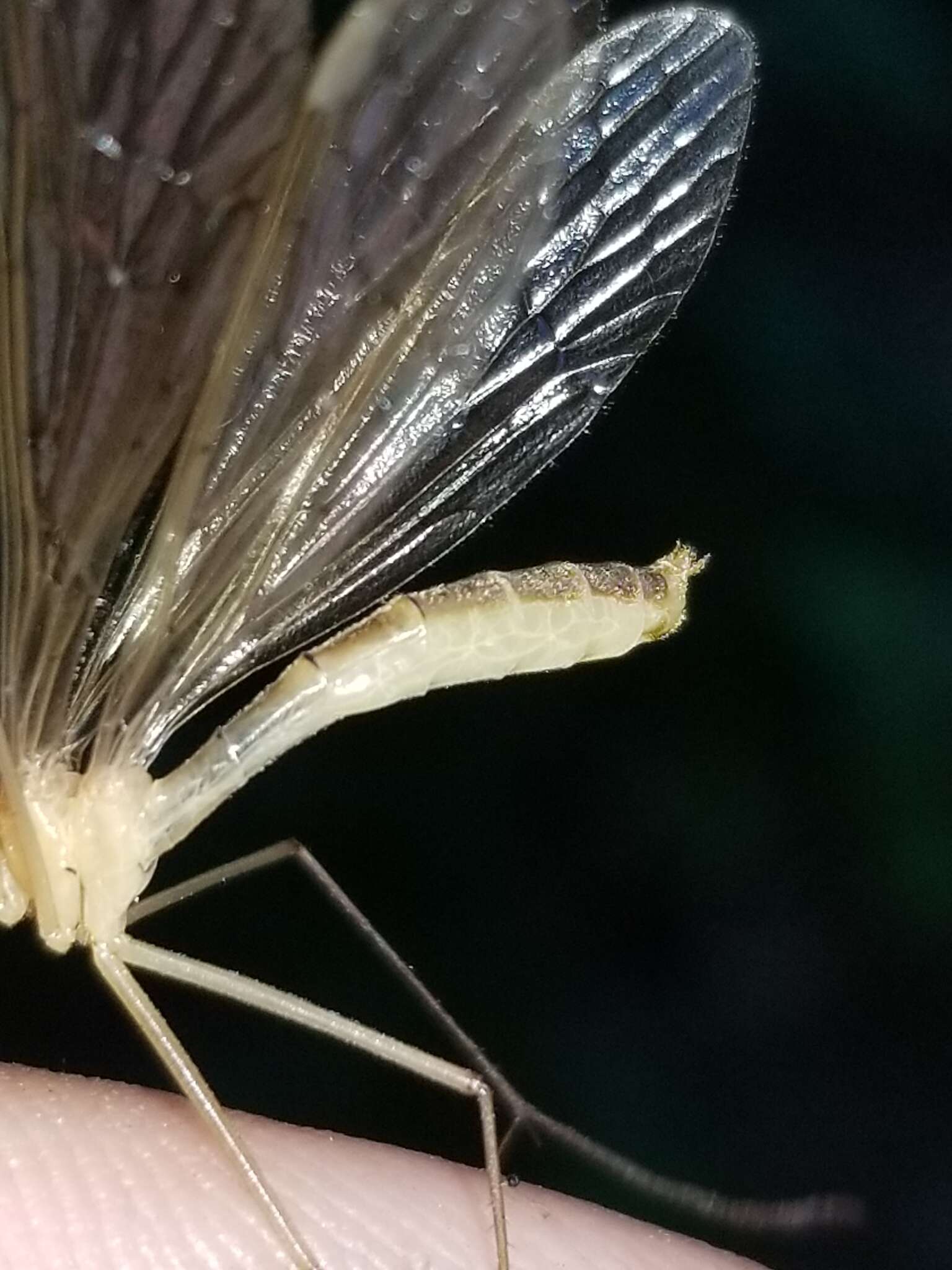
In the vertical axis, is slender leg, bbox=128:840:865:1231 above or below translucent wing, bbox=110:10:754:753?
below

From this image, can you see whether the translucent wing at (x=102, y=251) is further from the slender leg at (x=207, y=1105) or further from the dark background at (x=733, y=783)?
the dark background at (x=733, y=783)

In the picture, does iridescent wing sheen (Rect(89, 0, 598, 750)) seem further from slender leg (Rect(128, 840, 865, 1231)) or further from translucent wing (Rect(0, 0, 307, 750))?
slender leg (Rect(128, 840, 865, 1231))

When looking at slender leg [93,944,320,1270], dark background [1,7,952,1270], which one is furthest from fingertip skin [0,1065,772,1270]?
dark background [1,7,952,1270]

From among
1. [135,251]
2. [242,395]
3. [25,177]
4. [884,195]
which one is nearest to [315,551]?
[242,395]

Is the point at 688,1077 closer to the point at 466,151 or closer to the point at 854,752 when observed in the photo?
the point at 854,752

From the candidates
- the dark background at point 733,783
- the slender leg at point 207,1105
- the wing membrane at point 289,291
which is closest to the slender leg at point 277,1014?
the slender leg at point 207,1105
